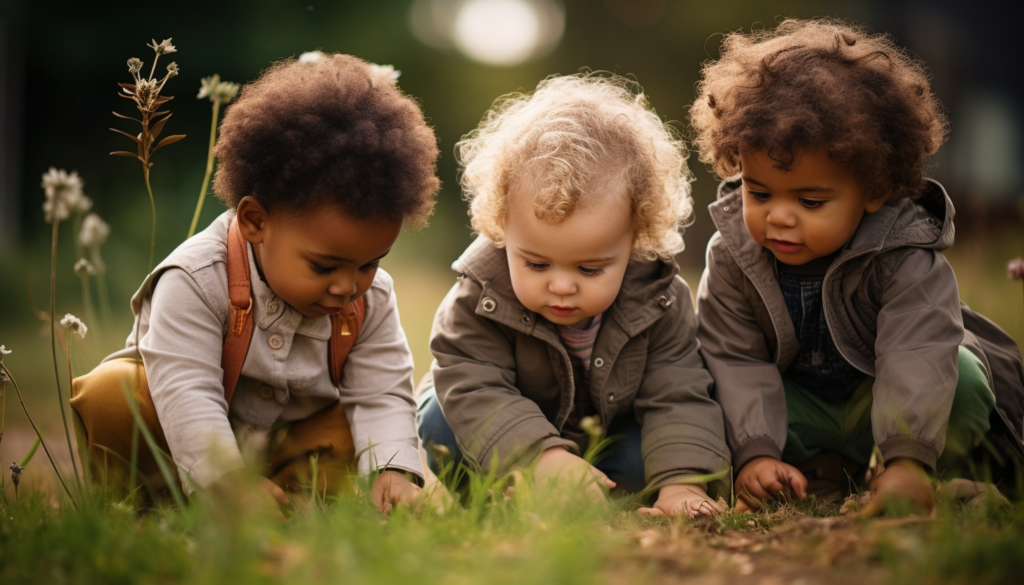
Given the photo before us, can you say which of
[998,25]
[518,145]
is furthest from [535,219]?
[998,25]

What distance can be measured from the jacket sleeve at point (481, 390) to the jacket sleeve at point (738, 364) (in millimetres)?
548

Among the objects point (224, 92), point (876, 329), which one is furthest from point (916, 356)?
point (224, 92)

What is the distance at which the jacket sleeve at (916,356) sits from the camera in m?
2.38

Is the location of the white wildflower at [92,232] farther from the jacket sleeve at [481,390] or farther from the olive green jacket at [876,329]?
the olive green jacket at [876,329]

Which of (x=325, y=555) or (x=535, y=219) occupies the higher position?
(x=535, y=219)

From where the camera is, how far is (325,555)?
1.52 metres

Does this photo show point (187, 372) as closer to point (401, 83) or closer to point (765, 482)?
point (765, 482)

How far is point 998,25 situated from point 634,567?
38.6ft

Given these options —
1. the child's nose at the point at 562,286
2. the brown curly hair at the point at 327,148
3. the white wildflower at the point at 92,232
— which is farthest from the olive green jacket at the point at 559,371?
the white wildflower at the point at 92,232

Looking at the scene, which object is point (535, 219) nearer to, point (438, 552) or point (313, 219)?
point (313, 219)

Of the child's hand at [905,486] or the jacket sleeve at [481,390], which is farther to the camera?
the jacket sleeve at [481,390]

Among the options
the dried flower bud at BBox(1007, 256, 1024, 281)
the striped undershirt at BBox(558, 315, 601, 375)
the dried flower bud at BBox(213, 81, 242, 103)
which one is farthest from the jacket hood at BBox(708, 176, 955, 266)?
the dried flower bud at BBox(213, 81, 242, 103)

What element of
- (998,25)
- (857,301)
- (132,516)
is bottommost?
(132,516)

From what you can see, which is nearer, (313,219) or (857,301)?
(313,219)
